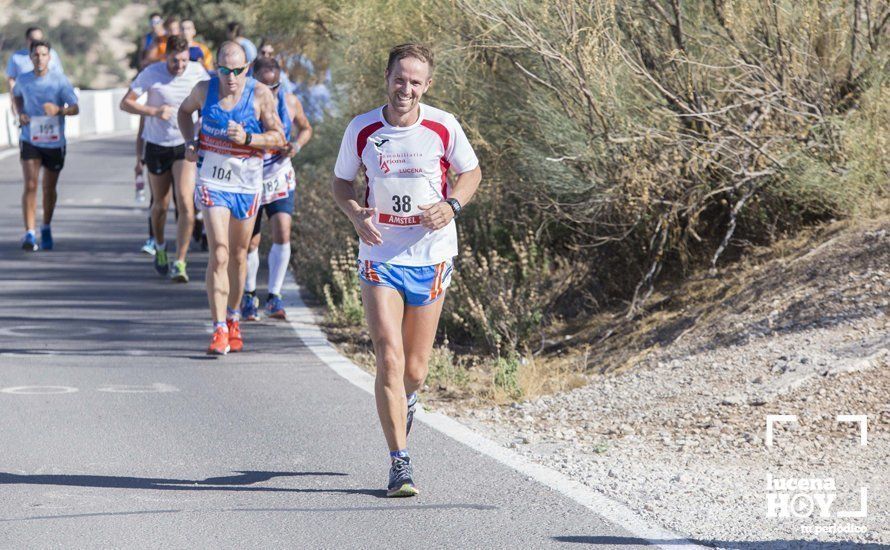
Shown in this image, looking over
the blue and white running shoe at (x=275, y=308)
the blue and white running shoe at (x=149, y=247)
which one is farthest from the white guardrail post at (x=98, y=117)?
the blue and white running shoe at (x=275, y=308)

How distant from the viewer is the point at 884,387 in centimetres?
746

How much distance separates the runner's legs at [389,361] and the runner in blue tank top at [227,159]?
3645 mm

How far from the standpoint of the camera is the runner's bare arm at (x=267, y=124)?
10.0m

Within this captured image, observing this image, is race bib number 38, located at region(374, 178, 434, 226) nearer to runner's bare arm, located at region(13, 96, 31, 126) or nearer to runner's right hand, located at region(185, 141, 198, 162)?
runner's right hand, located at region(185, 141, 198, 162)

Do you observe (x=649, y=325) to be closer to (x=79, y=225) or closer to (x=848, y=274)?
(x=848, y=274)

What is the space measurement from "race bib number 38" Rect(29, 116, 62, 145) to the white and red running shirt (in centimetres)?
947

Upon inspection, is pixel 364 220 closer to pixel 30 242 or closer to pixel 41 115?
pixel 41 115

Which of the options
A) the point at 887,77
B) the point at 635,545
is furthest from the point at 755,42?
the point at 635,545

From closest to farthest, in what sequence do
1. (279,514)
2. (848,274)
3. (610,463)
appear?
1. (279,514)
2. (610,463)
3. (848,274)

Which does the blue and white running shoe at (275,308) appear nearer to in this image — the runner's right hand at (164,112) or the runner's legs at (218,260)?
the runner's legs at (218,260)

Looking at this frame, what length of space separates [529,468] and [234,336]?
13.4ft

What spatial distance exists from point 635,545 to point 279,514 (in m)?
1.51

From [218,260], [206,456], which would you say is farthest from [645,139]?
[206,456]

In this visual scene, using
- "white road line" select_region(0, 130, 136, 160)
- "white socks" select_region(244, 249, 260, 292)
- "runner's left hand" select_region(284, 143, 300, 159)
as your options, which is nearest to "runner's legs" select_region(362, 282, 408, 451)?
"runner's left hand" select_region(284, 143, 300, 159)
